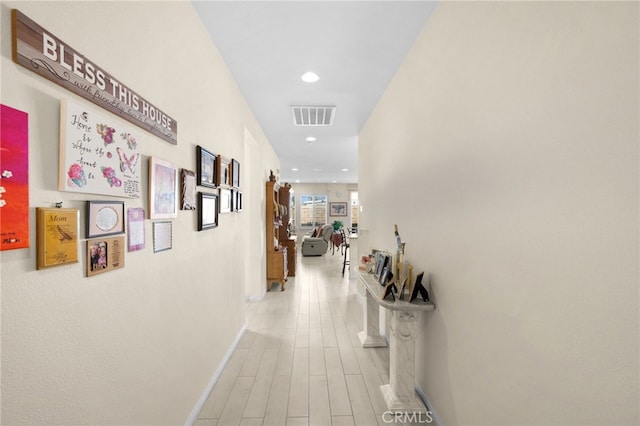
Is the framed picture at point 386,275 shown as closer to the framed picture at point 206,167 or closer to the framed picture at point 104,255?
the framed picture at point 206,167

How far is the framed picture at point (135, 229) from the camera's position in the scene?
1221 millimetres

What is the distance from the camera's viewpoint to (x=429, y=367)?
1.96 meters

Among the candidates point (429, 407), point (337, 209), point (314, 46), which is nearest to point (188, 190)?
point (314, 46)

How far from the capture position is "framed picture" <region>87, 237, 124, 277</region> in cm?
100

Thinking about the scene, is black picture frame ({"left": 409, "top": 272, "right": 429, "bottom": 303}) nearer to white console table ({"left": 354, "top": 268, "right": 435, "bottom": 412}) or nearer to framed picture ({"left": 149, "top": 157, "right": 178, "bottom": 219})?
white console table ({"left": 354, "top": 268, "right": 435, "bottom": 412})

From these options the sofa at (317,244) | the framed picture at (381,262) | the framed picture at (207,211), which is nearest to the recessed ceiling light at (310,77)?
the framed picture at (207,211)

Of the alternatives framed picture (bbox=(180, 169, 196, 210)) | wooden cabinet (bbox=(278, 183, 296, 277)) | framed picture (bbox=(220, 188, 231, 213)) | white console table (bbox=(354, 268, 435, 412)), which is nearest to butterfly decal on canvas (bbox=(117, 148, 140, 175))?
framed picture (bbox=(180, 169, 196, 210))

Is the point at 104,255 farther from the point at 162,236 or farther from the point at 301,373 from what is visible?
the point at 301,373

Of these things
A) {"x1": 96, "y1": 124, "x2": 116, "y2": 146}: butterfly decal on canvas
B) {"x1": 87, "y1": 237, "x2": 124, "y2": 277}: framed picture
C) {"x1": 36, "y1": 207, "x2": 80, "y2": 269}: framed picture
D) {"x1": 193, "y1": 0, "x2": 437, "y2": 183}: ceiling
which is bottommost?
{"x1": 87, "y1": 237, "x2": 124, "y2": 277}: framed picture

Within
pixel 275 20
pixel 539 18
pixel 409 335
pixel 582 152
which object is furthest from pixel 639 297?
pixel 275 20

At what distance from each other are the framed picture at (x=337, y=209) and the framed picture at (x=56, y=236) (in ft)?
38.0

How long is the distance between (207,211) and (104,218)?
1.01 metres

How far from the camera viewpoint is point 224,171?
245 centimetres

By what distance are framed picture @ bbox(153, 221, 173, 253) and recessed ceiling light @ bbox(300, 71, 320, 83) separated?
1.83 metres
